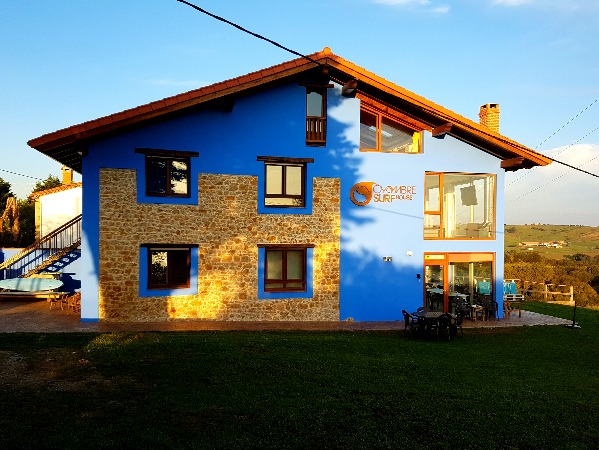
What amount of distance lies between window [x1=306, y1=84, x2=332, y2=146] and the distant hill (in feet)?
179

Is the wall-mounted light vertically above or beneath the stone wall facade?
above

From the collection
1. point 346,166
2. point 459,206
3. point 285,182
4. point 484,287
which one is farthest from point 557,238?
point 285,182

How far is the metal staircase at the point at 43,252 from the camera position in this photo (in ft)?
60.4

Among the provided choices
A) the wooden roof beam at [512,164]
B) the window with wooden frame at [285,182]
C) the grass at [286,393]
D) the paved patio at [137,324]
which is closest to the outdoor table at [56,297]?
the paved patio at [137,324]

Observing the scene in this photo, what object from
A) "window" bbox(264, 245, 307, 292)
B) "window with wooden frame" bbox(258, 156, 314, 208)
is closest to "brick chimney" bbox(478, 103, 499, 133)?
"window with wooden frame" bbox(258, 156, 314, 208)

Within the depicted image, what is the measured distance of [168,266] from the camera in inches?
570

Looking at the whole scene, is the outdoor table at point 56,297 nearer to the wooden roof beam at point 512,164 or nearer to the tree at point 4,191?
the wooden roof beam at point 512,164

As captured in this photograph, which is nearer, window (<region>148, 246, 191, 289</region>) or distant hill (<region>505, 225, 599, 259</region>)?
window (<region>148, 246, 191, 289</region>)

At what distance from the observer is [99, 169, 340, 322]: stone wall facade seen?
13.9m

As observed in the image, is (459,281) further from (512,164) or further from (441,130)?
(441,130)

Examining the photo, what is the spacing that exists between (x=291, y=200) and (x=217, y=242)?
2.86m

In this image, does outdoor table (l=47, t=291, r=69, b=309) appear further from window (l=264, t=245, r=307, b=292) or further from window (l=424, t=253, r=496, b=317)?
window (l=424, t=253, r=496, b=317)

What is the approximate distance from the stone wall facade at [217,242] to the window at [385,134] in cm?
197

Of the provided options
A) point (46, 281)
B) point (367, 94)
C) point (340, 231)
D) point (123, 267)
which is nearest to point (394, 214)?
point (340, 231)
